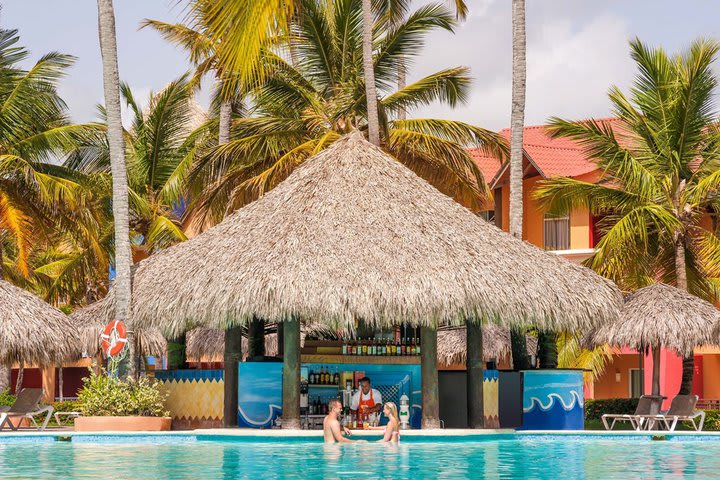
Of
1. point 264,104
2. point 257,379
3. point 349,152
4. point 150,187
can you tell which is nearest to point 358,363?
point 257,379

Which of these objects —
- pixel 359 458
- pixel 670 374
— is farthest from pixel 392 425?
pixel 670 374

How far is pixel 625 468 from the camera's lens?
44.4 ft

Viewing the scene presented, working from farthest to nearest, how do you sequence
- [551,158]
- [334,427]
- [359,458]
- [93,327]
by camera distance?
1. [551,158]
2. [93,327]
3. [334,427]
4. [359,458]

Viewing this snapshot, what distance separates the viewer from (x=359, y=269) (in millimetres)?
17484

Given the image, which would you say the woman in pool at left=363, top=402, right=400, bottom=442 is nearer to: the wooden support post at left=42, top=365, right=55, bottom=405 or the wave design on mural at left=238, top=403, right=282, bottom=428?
the wave design on mural at left=238, top=403, right=282, bottom=428

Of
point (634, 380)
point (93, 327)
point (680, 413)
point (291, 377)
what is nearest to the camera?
point (291, 377)

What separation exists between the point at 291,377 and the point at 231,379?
1642 mm

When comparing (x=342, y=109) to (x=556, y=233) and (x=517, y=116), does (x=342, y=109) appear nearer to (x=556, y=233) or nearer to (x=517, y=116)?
(x=517, y=116)

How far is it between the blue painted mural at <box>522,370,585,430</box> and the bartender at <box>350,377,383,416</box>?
3.29 metres

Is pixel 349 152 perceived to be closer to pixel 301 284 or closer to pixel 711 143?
pixel 301 284

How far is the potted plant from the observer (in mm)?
18641

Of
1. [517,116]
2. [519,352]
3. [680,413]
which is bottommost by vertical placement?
[680,413]

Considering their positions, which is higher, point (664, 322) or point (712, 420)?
point (664, 322)

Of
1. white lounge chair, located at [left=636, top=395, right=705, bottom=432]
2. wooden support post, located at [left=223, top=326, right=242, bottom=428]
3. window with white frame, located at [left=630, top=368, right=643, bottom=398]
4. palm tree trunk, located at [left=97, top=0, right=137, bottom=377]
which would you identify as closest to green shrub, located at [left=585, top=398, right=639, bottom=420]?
window with white frame, located at [left=630, top=368, right=643, bottom=398]
